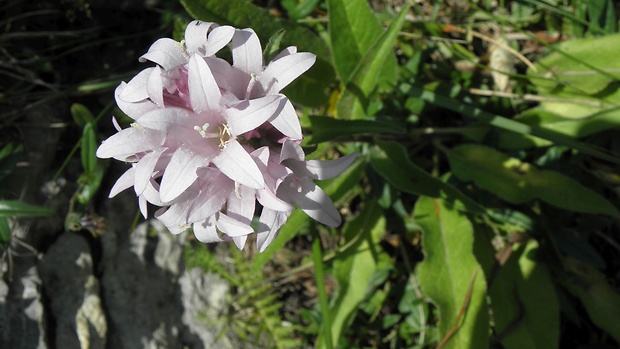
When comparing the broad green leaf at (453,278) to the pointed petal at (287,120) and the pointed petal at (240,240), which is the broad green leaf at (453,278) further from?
the pointed petal at (287,120)

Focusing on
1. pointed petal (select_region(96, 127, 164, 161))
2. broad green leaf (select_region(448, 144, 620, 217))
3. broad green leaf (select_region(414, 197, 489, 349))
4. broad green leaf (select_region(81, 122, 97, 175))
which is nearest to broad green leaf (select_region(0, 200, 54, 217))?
broad green leaf (select_region(81, 122, 97, 175))

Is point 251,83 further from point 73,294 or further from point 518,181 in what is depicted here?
point 73,294

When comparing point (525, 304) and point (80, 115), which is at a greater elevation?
point (80, 115)

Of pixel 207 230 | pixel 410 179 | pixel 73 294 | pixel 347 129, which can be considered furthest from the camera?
pixel 73 294

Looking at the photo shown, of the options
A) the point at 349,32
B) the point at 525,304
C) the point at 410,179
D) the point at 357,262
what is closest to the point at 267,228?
the point at 410,179

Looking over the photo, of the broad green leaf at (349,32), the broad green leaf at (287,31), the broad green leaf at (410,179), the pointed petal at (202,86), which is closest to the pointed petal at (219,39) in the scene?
the pointed petal at (202,86)

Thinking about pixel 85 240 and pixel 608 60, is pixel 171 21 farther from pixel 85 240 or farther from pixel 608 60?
pixel 608 60
